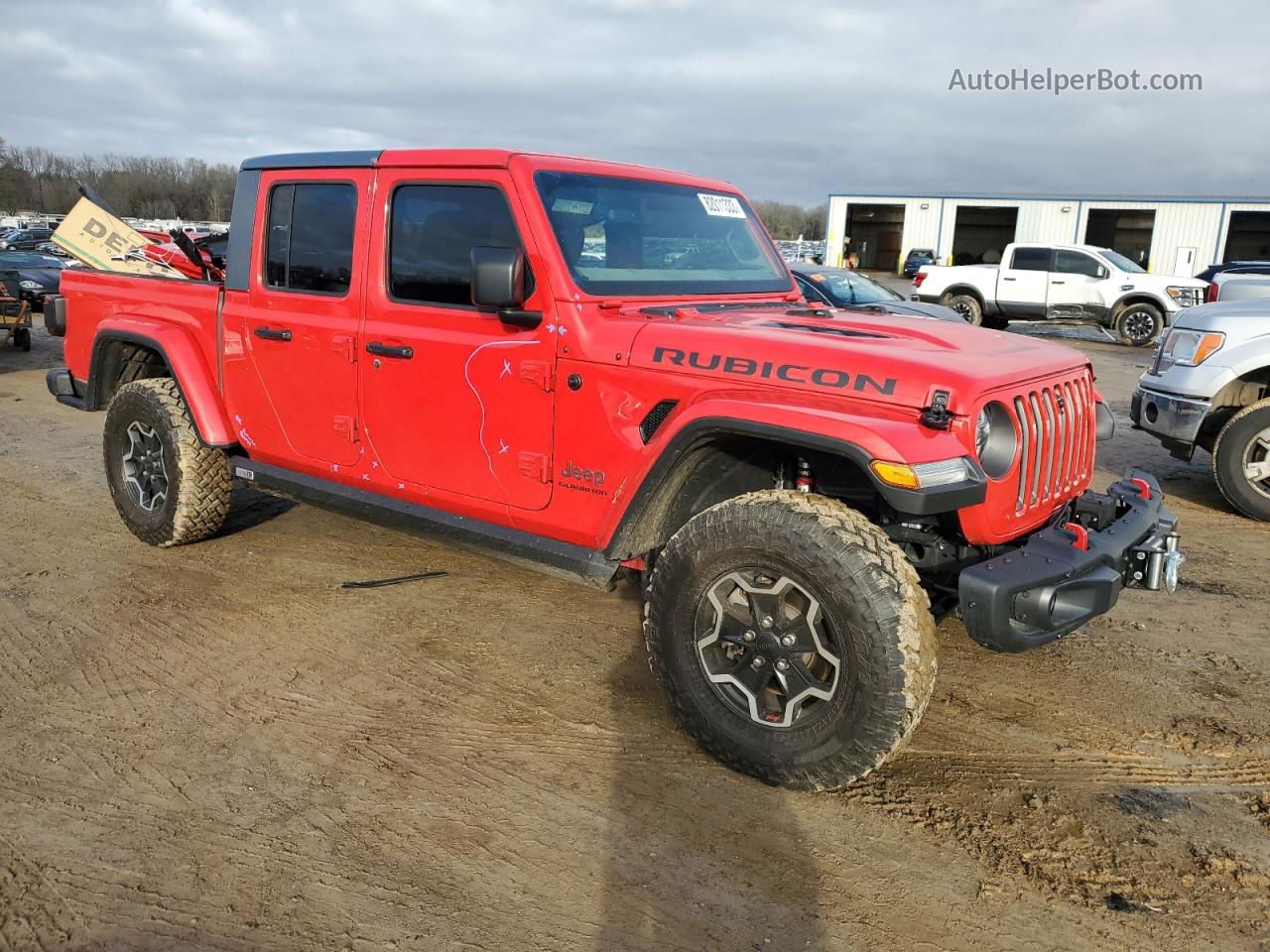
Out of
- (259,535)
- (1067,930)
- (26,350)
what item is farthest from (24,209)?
(1067,930)

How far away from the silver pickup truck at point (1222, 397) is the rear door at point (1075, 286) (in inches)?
501

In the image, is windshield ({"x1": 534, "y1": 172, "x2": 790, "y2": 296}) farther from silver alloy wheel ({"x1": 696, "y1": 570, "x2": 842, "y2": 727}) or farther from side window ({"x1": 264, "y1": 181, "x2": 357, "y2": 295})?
silver alloy wheel ({"x1": 696, "y1": 570, "x2": 842, "y2": 727})

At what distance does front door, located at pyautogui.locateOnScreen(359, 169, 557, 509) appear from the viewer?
141 inches

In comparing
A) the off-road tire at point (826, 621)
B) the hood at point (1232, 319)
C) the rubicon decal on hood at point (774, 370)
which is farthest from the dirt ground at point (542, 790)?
the hood at point (1232, 319)

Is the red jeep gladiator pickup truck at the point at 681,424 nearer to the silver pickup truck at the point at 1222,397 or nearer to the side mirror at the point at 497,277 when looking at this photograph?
the side mirror at the point at 497,277

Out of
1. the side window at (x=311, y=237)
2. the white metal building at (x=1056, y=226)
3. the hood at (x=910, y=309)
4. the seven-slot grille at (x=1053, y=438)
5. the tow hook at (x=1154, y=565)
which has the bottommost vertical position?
the tow hook at (x=1154, y=565)

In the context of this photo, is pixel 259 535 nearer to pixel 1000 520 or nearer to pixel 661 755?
pixel 661 755

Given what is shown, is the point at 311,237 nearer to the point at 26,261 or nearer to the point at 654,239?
the point at 654,239

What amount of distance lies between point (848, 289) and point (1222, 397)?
5.78 metres

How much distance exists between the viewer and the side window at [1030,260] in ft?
61.9

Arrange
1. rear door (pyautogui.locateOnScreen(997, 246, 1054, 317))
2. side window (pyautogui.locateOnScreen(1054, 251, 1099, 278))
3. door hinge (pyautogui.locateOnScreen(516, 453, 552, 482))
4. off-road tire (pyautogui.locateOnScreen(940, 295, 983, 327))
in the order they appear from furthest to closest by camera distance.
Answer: off-road tire (pyautogui.locateOnScreen(940, 295, 983, 327)) < rear door (pyautogui.locateOnScreen(997, 246, 1054, 317)) < side window (pyautogui.locateOnScreen(1054, 251, 1099, 278)) < door hinge (pyautogui.locateOnScreen(516, 453, 552, 482))

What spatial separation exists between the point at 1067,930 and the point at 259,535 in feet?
15.6

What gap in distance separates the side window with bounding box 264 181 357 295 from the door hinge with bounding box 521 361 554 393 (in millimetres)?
1109

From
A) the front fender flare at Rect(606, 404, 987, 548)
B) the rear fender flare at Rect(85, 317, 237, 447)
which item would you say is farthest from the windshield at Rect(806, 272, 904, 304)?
the front fender flare at Rect(606, 404, 987, 548)
